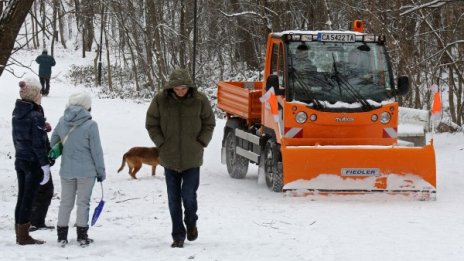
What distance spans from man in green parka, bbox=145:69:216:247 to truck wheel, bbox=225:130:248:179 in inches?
238

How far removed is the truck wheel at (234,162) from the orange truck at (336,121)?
1450 millimetres

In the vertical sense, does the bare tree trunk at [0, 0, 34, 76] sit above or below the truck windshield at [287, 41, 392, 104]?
above

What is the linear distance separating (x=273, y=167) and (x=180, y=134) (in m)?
4.12

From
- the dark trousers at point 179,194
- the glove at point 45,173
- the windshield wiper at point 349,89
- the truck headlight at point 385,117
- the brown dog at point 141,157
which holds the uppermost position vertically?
the windshield wiper at point 349,89

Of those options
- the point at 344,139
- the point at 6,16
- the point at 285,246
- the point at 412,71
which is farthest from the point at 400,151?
the point at 412,71

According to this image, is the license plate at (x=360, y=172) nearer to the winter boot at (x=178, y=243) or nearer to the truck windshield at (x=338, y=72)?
the truck windshield at (x=338, y=72)

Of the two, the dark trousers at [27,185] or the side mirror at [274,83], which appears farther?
the side mirror at [274,83]

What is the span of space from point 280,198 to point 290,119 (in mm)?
1189

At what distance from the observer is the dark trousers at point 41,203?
800cm

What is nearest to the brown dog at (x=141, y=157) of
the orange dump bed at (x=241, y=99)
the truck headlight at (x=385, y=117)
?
the orange dump bed at (x=241, y=99)

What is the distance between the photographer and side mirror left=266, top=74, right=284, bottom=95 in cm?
1102

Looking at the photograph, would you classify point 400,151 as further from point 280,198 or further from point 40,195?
point 40,195

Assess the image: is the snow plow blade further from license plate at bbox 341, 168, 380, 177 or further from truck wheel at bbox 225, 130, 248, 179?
truck wheel at bbox 225, 130, 248, 179

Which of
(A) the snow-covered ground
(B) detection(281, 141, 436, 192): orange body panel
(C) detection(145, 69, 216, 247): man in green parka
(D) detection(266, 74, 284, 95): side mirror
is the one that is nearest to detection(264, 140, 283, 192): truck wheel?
(A) the snow-covered ground
